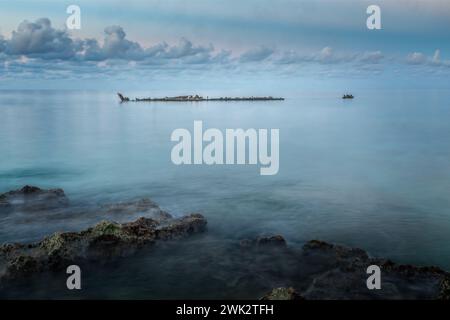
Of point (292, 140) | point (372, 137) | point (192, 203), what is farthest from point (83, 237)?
point (372, 137)

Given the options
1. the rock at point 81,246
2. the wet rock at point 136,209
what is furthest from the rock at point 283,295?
the wet rock at point 136,209

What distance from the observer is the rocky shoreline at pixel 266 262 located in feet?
34.2

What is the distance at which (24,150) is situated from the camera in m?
32.9

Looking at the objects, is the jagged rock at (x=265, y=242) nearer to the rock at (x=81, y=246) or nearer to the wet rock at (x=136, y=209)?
the rock at (x=81, y=246)

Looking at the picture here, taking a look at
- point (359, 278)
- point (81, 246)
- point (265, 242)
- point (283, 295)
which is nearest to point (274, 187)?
point (265, 242)

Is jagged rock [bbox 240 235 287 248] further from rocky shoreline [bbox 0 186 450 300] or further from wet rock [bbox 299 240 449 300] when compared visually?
wet rock [bbox 299 240 449 300]

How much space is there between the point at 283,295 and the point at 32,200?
1198 cm

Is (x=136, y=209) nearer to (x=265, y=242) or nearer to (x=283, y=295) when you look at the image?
(x=265, y=242)

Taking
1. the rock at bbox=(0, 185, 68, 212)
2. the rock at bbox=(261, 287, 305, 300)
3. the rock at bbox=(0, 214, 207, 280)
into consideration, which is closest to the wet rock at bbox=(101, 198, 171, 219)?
the rock at bbox=(0, 214, 207, 280)

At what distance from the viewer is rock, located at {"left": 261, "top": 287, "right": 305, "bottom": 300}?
31.5ft

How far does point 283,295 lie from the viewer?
9641 millimetres

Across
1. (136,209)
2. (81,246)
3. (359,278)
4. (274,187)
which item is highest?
(274,187)

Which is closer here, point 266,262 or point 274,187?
point 266,262

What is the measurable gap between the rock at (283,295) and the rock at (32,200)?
34.1 feet
